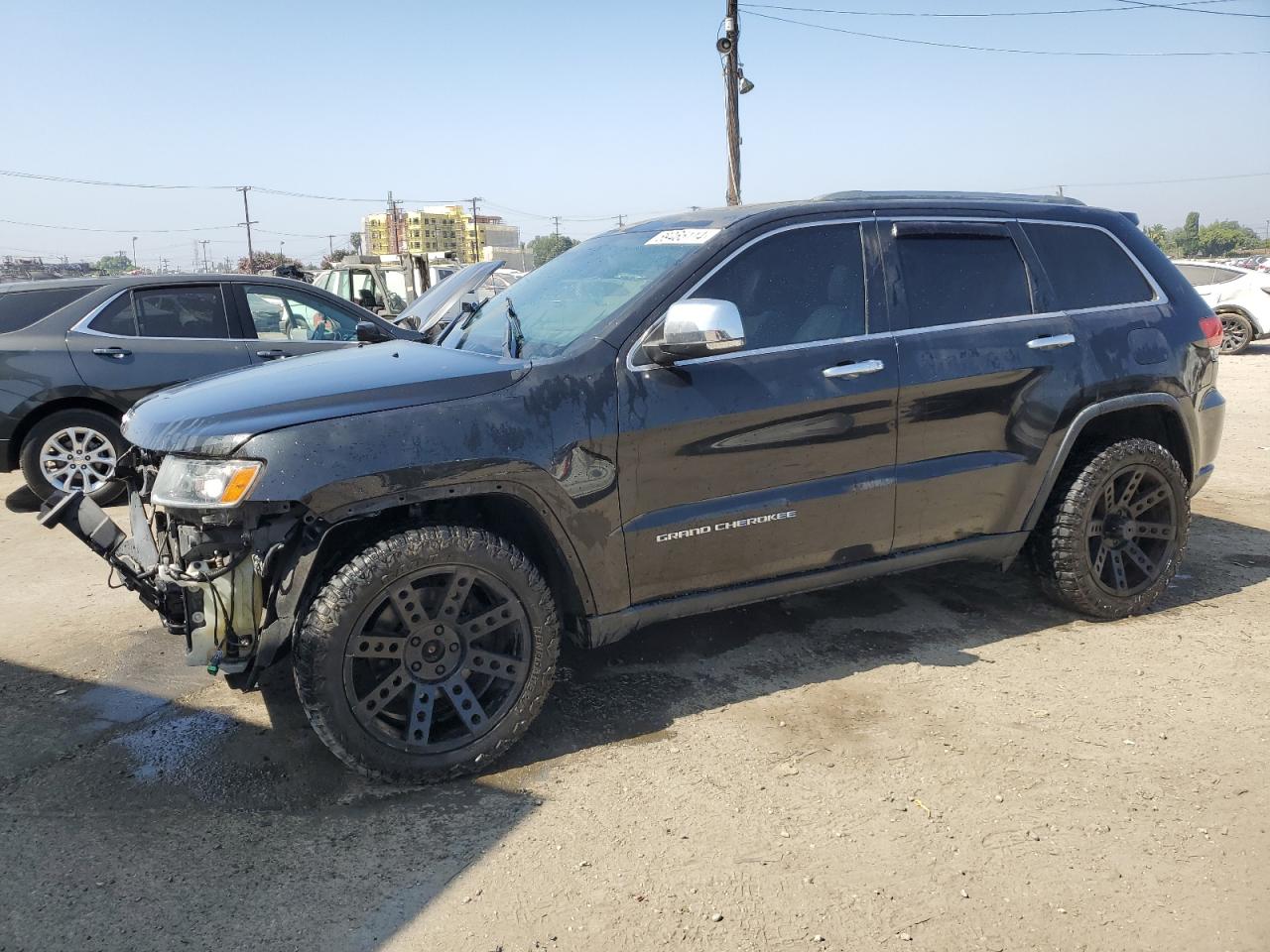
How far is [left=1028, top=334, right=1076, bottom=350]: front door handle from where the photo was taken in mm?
4160

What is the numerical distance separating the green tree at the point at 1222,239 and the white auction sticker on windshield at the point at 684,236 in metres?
95.6

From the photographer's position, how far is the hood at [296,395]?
298cm

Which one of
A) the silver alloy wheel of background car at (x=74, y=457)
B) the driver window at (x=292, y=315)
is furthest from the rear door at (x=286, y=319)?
the silver alloy wheel of background car at (x=74, y=457)

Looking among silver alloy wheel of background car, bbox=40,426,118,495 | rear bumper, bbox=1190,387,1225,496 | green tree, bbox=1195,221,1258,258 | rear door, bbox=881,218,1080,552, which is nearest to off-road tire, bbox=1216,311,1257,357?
rear bumper, bbox=1190,387,1225,496

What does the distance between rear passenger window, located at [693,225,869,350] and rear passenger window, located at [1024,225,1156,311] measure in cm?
107

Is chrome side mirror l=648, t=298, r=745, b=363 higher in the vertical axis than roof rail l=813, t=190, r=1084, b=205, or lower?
lower

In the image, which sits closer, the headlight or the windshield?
the headlight

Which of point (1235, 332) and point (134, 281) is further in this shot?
point (1235, 332)

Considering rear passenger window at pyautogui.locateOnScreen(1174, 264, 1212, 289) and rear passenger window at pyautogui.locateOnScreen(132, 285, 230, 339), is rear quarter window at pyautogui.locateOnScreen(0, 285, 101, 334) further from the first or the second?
rear passenger window at pyautogui.locateOnScreen(1174, 264, 1212, 289)

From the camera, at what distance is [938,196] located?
168 inches

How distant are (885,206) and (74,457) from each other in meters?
6.20

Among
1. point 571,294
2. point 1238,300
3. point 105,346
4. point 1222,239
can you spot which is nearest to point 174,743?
point 571,294

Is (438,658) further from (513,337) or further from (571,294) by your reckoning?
(571,294)

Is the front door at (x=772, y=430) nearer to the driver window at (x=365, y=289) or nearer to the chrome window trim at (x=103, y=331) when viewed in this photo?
the chrome window trim at (x=103, y=331)
